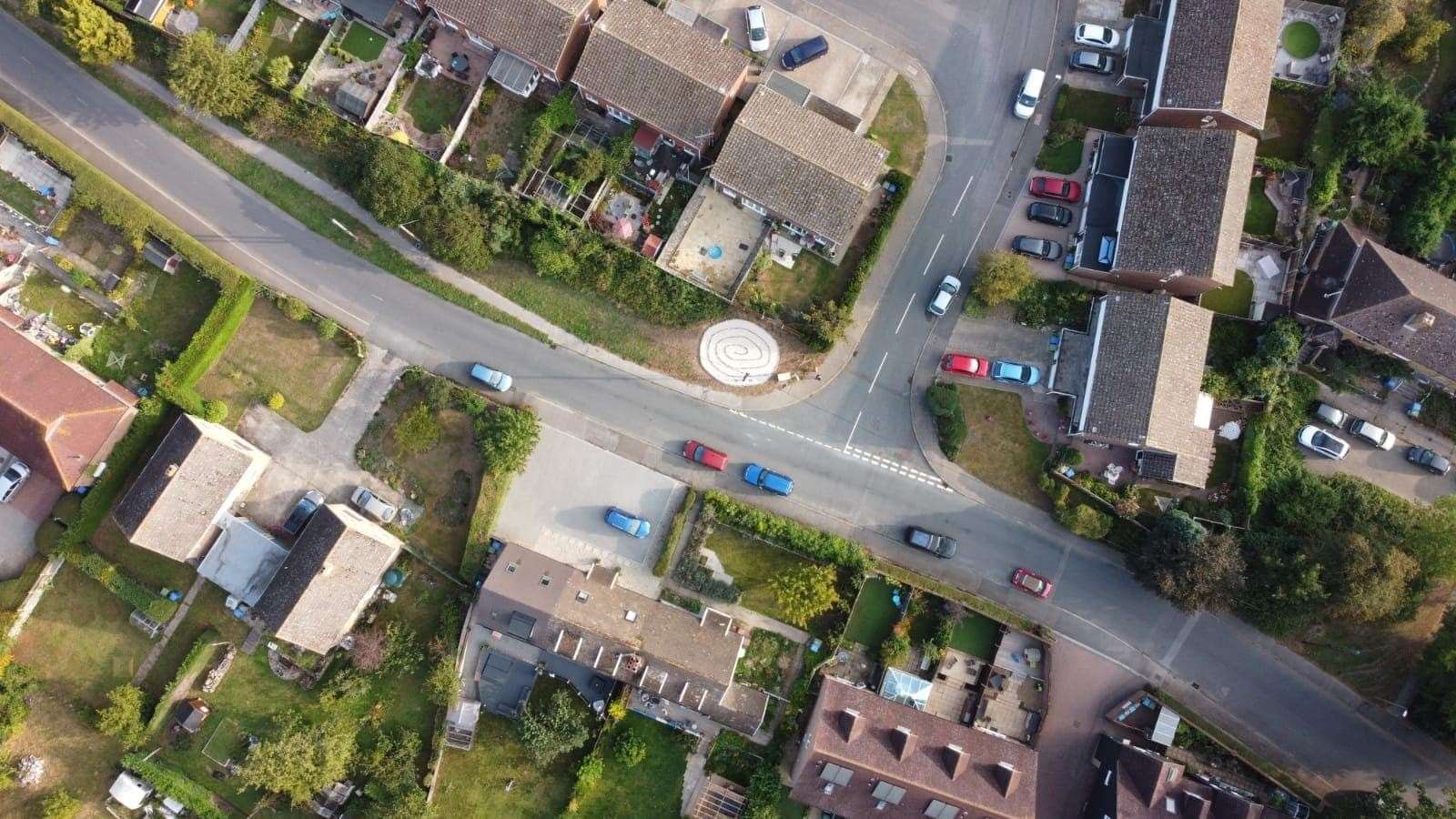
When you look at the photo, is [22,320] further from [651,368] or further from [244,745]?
[651,368]

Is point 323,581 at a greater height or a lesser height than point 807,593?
lesser

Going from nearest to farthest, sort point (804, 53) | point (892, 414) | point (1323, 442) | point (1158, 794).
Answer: point (1158, 794) < point (1323, 442) < point (892, 414) < point (804, 53)

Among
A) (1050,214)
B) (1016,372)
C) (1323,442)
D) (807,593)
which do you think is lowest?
(807,593)

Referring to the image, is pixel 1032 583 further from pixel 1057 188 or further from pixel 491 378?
pixel 491 378

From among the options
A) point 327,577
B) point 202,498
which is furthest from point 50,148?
point 327,577

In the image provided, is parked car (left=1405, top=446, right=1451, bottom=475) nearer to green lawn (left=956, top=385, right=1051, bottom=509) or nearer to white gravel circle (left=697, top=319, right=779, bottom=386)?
green lawn (left=956, top=385, right=1051, bottom=509)

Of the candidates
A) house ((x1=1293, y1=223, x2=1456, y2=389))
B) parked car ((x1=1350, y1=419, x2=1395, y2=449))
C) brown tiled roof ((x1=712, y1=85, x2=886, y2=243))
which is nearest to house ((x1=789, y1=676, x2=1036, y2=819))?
parked car ((x1=1350, y1=419, x2=1395, y2=449))

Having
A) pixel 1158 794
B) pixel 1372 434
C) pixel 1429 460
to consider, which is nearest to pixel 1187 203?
pixel 1372 434
